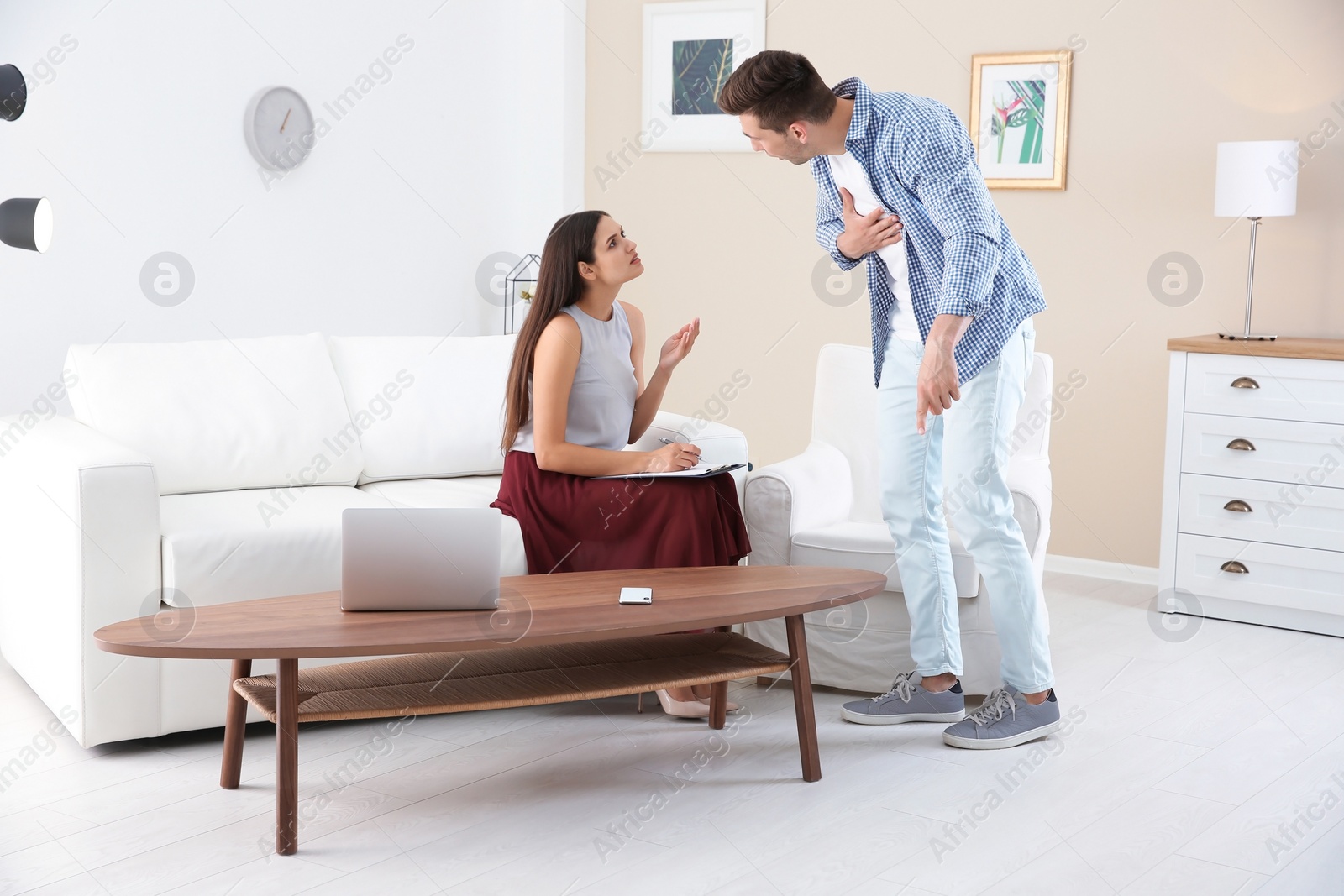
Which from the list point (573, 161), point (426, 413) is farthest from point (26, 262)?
point (573, 161)

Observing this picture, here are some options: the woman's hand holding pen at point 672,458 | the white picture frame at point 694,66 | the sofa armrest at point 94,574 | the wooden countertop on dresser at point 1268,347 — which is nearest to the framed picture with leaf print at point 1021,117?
the wooden countertop on dresser at point 1268,347

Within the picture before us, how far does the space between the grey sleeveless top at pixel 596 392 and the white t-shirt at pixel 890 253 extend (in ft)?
2.21

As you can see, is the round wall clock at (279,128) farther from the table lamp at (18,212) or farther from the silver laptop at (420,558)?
the table lamp at (18,212)

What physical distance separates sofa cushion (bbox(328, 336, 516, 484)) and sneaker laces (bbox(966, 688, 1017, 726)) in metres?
1.43

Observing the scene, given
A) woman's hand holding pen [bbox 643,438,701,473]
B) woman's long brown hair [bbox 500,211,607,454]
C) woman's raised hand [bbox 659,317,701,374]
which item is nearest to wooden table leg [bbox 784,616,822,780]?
woman's hand holding pen [bbox 643,438,701,473]

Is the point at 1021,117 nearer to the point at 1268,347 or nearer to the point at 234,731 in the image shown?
the point at 1268,347

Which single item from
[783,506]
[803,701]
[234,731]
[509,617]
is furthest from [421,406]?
[803,701]

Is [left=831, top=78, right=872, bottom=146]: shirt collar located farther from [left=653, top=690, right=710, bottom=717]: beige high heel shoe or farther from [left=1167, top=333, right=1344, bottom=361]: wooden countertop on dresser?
[left=1167, top=333, right=1344, bottom=361]: wooden countertop on dresser

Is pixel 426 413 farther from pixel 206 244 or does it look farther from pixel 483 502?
pixel 206 244

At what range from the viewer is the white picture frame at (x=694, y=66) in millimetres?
5090

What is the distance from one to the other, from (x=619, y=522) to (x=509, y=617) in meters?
0.71

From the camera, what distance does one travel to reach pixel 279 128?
467 cm

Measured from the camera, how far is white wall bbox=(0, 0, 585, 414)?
13.3ft

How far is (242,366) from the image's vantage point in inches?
128
